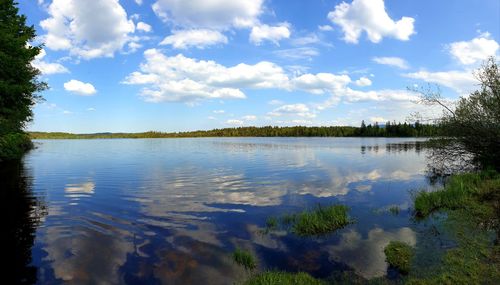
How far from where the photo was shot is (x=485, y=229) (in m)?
14.3

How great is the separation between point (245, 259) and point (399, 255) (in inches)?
224

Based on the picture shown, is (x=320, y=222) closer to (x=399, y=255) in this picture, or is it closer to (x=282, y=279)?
(x=399, y=255)

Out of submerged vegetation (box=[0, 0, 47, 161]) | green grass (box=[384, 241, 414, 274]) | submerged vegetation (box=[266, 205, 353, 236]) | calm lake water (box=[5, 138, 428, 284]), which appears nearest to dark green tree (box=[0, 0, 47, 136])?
submerged vegetation (box=[0, 0, 47, 161])

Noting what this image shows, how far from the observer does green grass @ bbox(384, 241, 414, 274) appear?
1142 cm

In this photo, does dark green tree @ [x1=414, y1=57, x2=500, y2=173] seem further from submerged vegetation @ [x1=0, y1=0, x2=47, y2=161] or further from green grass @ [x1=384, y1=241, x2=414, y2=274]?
submerged vegetation @ [x1=0, y1=0, x2=47, y2=161]

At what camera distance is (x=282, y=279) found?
10141 mm

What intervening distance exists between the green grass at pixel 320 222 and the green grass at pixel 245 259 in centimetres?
376

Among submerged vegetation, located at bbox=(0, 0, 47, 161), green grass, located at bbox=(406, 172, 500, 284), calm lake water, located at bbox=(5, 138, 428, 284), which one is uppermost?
submerged vegetation, located at bbox=(0, 0, 47, 161)

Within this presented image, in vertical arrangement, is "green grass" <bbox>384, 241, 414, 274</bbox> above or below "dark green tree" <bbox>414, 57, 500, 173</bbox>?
below

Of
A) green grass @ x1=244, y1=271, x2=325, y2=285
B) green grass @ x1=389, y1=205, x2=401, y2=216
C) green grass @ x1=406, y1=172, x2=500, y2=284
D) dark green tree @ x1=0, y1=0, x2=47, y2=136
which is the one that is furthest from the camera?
dark green tree @ x1=0, y1=0, x2=47, y2=136

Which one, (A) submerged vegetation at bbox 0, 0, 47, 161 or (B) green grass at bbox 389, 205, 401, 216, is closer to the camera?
(B) green grass at bbox 389, 205, 401, 216

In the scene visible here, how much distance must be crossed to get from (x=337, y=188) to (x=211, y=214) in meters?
13.1

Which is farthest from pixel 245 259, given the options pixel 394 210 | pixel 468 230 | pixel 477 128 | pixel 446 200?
pixel 477 128

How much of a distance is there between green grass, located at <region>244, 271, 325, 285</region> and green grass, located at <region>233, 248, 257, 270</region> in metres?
1.21
